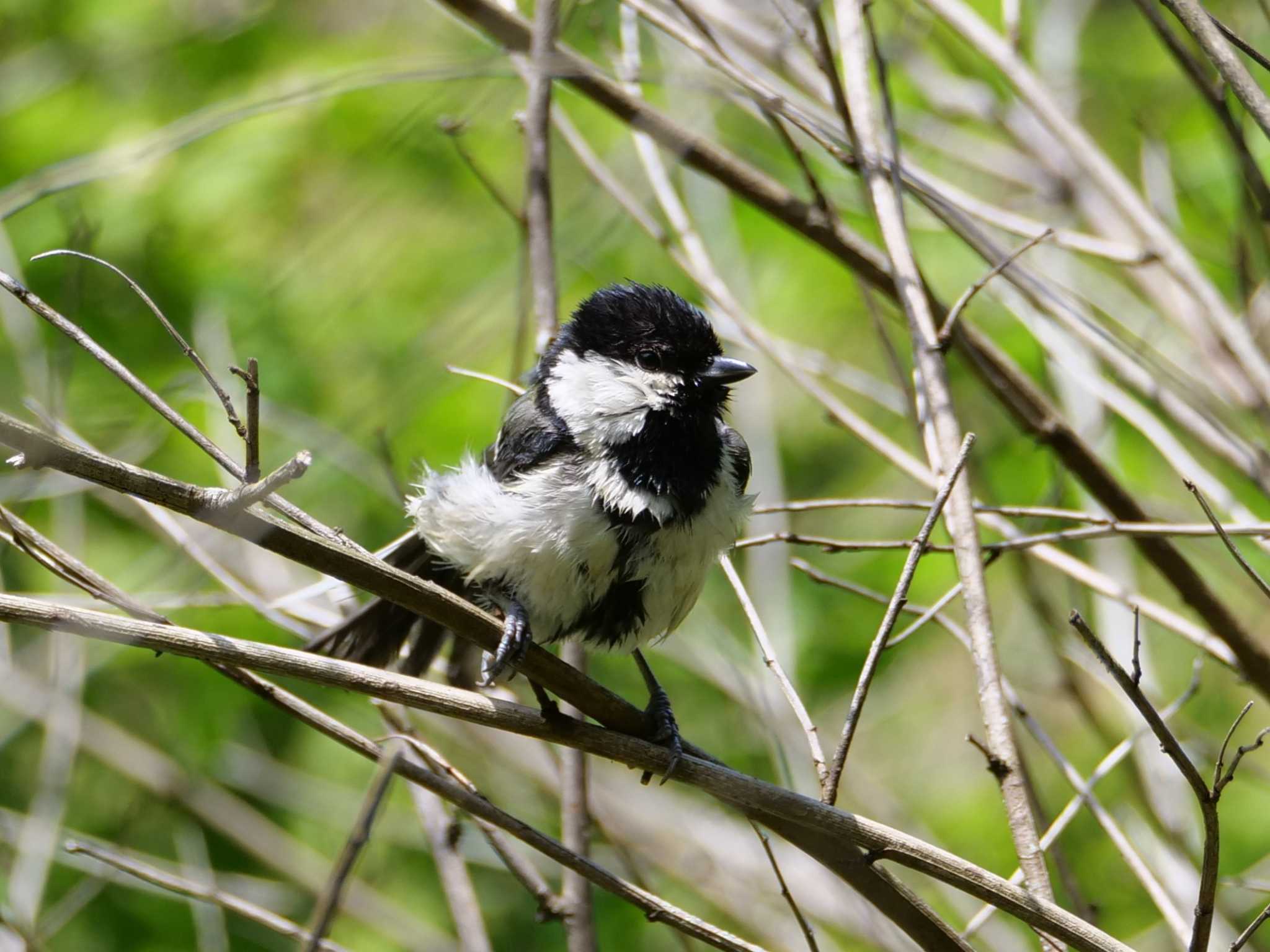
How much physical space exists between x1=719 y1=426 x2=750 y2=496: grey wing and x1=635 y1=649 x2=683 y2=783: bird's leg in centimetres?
44

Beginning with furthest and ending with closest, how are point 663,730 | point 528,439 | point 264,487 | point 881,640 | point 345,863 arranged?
point 528,439 < point 663,730 < point 881,640 < point 264,487 < point 345,863

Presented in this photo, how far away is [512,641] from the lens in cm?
176

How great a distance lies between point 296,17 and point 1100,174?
8.58 ft

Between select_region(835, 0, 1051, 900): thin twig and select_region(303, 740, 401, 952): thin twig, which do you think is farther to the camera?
select_region(835, 0, 1051, 900): thin twig

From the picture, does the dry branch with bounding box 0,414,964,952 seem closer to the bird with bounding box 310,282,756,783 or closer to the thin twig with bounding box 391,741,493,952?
the bird with bounding box 310,282,756,783

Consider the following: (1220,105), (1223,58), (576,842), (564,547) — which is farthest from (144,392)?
(1220,105)

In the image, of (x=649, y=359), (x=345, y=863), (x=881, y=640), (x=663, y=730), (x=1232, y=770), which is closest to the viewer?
(x=345, y=863)

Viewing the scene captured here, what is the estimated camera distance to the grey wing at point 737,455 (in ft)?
8.05

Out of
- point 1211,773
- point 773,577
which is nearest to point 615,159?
point 773,577

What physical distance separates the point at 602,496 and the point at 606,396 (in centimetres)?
27

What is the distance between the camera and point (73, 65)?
11.8 feet

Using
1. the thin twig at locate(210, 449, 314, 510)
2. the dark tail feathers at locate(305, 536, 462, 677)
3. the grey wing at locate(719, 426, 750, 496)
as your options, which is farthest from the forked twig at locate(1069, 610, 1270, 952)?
the dark tail feathers at locate(305, 536, 462, 677)

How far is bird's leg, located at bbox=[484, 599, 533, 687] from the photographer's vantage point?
5.49ft

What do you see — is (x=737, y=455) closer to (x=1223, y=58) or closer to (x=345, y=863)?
(x=1223, y=58)
